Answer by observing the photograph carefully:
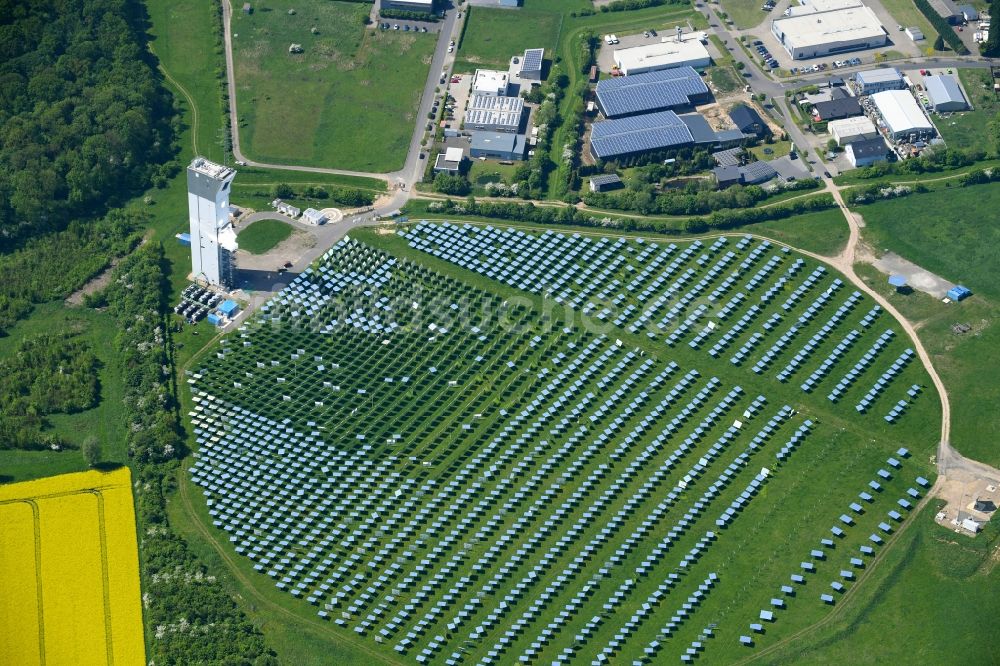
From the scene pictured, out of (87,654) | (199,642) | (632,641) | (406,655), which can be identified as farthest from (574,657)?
(87,654)

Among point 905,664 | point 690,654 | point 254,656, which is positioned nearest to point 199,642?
point 254,656

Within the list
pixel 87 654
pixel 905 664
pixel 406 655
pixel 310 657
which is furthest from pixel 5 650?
pixel 905 664

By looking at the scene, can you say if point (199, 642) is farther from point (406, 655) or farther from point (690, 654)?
point (690, 654)

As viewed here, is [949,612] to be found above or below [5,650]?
above

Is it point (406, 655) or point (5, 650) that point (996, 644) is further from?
point (5, 650)

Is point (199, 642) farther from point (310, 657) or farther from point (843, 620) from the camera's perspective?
point (843, 620)

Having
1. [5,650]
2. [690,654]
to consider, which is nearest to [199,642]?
[5,650]

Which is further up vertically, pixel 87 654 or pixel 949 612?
pixel 949 612
